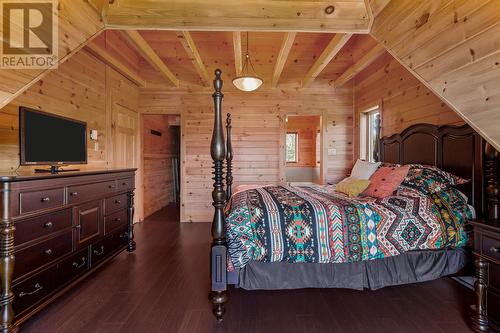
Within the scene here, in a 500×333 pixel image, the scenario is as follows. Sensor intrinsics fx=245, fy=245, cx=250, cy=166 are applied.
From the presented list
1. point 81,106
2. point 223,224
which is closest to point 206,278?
point 223,224

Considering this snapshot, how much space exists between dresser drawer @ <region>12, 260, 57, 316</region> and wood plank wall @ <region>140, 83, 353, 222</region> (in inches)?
117

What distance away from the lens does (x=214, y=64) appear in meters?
4.67

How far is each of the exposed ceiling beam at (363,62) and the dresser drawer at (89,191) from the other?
11.1ft

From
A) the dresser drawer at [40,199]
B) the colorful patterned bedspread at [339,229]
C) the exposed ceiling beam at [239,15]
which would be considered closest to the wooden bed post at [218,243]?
the colorful patterned bedspread at [339,229]

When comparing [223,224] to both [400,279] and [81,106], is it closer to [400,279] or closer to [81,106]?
[400,279]

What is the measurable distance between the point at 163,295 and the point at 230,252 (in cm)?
80

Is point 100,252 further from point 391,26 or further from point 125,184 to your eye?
point 391,26

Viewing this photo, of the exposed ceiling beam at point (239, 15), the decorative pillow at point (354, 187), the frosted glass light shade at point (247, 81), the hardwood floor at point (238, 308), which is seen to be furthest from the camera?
the frosted glass light shade at point (247, 81)

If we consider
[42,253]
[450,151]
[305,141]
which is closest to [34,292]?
[42,253]

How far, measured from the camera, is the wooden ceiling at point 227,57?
149 inches

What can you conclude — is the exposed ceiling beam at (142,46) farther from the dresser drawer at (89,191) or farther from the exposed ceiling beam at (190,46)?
the dresser drawer at (89,191)

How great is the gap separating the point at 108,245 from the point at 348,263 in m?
2.39

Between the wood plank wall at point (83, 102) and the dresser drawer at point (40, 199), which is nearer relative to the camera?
the dresser drawer at point (40, 199)

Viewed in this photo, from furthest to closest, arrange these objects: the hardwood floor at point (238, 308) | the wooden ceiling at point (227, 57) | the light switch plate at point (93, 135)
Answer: the wooden ceiling at point (227, 57) < the light switch plate at point (93, 135) < the hardwood floor at point (238, 308)
